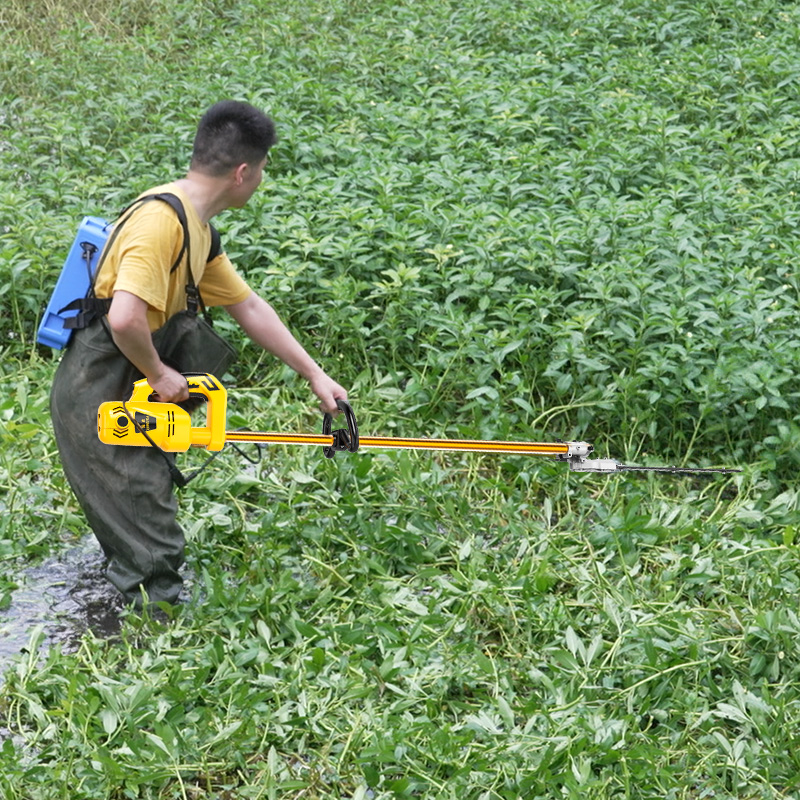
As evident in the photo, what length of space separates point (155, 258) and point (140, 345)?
0.81 feet

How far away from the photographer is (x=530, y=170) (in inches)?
243

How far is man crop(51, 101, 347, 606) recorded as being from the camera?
10.7 ft

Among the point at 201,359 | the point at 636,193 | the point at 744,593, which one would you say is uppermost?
the point at 201,359

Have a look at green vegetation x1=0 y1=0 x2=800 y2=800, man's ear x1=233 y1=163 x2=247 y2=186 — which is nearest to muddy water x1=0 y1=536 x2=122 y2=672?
green vegetation x1=0 y1=0 x2=800 y2=800

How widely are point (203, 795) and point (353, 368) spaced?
236cm

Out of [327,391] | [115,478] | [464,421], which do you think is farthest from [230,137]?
[464,421]

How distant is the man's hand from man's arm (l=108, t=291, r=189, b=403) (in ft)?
1.55

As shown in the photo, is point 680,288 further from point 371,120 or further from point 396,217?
point 371,120

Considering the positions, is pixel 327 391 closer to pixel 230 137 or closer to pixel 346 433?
pixel 346 433

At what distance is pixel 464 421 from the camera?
486cm

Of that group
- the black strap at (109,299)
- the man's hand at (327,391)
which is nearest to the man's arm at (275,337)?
the man's hand at (327,391)

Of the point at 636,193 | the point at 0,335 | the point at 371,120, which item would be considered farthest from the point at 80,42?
the point at 636,193

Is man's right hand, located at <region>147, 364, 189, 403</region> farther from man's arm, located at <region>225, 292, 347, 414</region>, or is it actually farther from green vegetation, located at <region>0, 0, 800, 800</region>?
green vegetation, located at <region>0, 0, 800, 800</region>

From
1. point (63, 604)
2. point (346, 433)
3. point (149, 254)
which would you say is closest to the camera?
point (149, 254)
